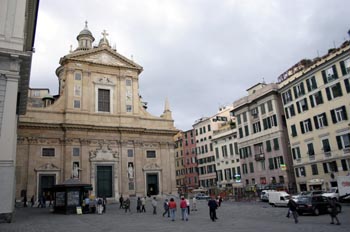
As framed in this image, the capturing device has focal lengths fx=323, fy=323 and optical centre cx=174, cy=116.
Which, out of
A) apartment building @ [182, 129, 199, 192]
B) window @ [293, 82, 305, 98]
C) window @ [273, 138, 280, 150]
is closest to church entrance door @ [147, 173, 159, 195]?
window @ [273, 138, 280, 150]

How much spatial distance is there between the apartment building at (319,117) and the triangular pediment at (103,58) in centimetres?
2110

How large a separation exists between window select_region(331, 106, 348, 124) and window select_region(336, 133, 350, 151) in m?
1.74

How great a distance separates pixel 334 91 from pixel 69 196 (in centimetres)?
2958

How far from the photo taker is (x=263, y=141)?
46844mm

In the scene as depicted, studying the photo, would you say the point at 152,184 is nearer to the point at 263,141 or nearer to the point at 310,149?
the point at 263,141

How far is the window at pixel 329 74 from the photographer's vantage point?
36.0 m

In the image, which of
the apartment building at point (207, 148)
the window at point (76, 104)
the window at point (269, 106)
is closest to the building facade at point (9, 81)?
the window at point (76, 104)

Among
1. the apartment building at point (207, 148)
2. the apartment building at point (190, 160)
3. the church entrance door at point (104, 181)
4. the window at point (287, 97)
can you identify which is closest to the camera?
the church entrance door at point (104, 181)

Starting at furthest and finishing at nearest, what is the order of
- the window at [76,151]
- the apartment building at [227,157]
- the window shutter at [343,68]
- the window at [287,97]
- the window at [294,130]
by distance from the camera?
the apartment building at [227,157] < the window at [287,97] < the window at [294,130] < the window at [76,151] < the window shutter at [343,68]

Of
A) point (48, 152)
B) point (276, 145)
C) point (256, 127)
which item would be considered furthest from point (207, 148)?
point (48, 152)

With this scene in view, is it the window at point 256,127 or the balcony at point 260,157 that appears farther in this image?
the window at point 256,127

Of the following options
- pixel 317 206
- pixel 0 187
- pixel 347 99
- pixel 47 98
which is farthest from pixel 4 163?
pixel 347 99

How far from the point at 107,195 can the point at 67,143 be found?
765 cm

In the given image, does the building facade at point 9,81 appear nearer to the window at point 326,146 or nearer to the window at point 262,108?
the window at point 326,146
